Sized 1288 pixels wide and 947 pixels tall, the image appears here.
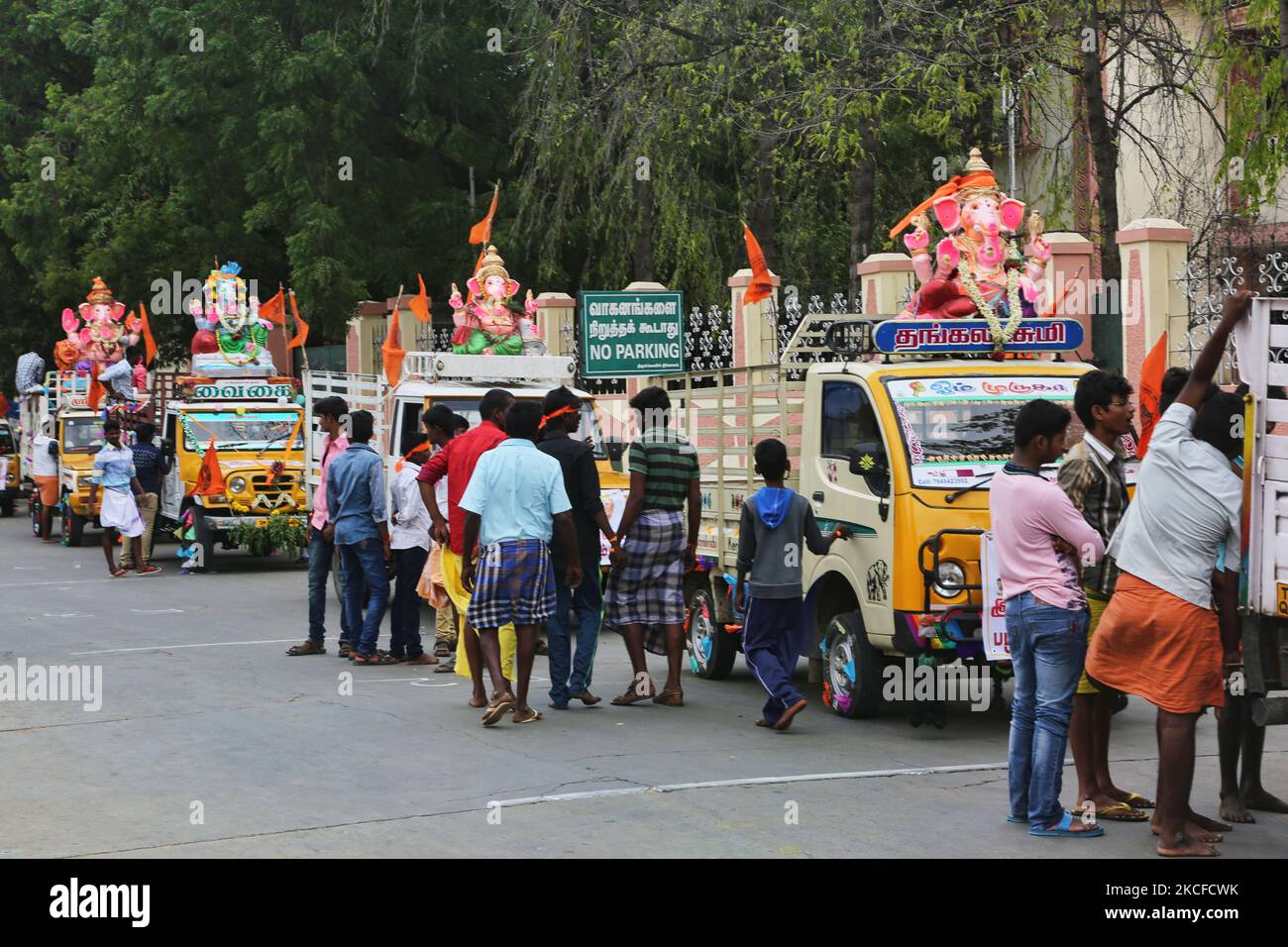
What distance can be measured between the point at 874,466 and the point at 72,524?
1794cm

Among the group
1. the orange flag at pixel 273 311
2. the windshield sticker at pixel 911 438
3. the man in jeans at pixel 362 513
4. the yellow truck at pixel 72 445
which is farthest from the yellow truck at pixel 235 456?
the windshield sticker at pixel 911 438

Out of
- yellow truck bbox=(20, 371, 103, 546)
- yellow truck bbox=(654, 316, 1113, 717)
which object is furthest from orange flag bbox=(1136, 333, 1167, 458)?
yellow truck bbox=(20, 371, 103, 546)

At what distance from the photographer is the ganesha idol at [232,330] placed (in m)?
23.7

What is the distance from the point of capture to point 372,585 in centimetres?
1187

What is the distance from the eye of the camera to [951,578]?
902 cm

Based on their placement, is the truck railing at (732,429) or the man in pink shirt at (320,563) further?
the man in pink shirt at (320,563)

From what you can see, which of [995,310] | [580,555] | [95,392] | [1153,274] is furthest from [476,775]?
[95,392]

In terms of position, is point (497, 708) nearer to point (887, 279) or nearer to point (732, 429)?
point (732, 429)

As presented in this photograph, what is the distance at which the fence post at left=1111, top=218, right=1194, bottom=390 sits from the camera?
1589cm

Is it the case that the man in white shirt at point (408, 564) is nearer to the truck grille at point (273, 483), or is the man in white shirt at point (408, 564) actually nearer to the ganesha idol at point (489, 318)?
the ganesha idol at point (489, 318)

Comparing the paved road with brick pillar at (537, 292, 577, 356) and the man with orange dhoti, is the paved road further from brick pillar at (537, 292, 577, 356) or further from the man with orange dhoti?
brick pillar at (537, 292, 577, 356)

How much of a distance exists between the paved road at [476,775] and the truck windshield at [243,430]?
863 cm

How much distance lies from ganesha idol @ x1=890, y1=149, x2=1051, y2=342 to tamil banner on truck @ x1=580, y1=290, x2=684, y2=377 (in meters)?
4.44

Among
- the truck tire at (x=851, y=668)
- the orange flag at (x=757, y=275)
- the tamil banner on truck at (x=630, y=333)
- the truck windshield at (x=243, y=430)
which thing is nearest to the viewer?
the truck tire at (x=851, y=668)
